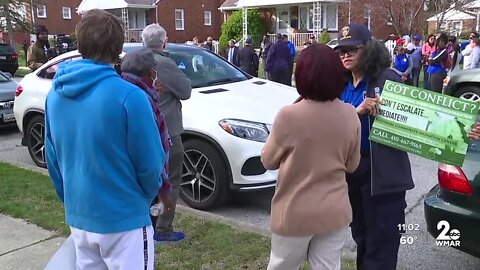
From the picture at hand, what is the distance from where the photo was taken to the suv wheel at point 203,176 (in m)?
5.09

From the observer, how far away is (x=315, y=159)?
2.46 m

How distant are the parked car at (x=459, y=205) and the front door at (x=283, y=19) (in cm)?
3257

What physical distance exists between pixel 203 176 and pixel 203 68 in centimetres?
155

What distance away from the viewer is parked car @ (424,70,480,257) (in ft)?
10.9

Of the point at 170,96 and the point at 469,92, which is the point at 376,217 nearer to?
the point at 170,96

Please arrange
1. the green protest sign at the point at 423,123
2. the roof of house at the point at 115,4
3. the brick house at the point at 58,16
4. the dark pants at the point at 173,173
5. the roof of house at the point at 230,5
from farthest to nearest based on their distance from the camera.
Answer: the brick house at the point at 58,16
the roof of house at the point at 115,4
the roof of house at the point at 230,5
the dark pants at the point at 173,173
the green protest sign at the point at 423,123

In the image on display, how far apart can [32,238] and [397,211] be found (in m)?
3.17

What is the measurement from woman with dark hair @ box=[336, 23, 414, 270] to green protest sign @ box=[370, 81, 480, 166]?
3.0 inches

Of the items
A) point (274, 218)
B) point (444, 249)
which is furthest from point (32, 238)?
point (444, 249)

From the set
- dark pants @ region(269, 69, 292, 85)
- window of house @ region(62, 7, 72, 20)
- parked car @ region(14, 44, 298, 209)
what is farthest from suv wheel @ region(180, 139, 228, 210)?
window of house @ region(62, 7, 72, 20)

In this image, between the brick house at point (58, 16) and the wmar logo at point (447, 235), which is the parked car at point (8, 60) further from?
the wmar logo at point (447, 235)

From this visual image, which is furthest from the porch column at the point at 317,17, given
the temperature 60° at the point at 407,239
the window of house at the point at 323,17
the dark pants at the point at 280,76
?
the temperature 60° at the point at 407,239

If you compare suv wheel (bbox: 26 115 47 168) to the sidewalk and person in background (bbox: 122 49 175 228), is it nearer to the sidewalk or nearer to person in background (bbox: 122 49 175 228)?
the sidewalk

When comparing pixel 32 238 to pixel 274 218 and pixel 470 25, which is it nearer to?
pixel 274 218
